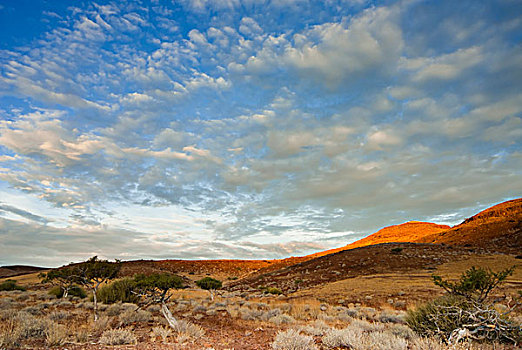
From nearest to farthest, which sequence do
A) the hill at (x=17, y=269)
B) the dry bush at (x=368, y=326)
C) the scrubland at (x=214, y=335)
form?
1. the scrubland at (x=214, y=335)
2. the dry bush at (x=368, y=326)
3. the hill at (x=17, y=269)

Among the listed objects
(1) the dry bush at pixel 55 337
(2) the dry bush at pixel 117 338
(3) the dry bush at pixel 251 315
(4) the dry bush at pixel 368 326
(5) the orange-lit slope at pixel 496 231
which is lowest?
(3) the dry bush at pixel 251 315

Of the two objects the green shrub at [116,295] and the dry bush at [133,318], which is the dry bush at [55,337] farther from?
the green shrub at [116,295]

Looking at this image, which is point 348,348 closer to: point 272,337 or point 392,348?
point 392,348

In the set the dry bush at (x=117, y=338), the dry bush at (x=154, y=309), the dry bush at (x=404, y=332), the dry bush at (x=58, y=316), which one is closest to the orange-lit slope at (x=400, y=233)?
the dry bush at (x=154, y=309)

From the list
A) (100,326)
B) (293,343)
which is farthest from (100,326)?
(293,343)

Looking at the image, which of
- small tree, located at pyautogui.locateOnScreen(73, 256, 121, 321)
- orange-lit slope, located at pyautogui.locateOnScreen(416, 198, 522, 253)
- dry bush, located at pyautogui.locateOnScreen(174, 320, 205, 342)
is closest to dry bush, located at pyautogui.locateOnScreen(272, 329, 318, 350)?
dry bush, located at pyautogui.locateOnScreen(174, 320, 205, 342)

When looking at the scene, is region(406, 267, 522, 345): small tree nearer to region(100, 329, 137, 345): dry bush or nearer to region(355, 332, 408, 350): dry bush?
region(355, 332, 408, 350): dry bush

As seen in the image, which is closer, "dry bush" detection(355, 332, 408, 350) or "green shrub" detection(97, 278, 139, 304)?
"dry bush" detection(355, 332, 408, 350)

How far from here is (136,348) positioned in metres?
7.82

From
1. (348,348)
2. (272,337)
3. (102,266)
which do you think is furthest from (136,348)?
(102,266)

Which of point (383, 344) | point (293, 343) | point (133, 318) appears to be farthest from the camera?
point (133, 318)

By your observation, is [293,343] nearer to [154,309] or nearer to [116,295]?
[154,309]

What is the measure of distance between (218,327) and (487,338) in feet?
28.6

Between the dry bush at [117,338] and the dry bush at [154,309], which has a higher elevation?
the dry bush at [117,338]
